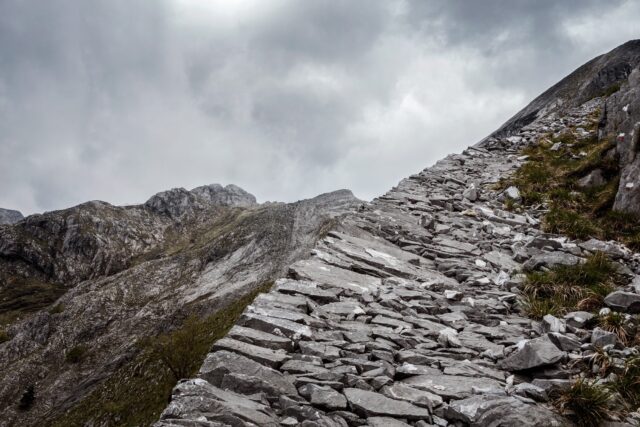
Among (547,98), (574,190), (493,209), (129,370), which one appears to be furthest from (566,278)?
(547,98)

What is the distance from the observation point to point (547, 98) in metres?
49.6

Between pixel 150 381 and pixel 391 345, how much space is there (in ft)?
93.0

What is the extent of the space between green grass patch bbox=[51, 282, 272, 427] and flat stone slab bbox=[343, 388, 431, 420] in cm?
1660

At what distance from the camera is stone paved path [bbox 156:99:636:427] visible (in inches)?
188

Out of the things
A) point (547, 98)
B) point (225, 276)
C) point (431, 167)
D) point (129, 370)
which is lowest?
point (129, 370)

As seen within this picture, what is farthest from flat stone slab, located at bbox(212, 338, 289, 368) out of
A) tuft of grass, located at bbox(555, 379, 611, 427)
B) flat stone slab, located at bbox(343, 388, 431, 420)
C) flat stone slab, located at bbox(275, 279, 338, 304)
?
tuft of grass, located at bbox(555, 379, 611, 427)

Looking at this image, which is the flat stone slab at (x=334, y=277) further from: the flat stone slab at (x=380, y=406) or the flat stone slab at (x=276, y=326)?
the flat stone slab at (x=380, y=406)

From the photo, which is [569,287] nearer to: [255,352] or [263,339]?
[263,339]

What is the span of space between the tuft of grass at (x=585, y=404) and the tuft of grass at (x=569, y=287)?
3.15m

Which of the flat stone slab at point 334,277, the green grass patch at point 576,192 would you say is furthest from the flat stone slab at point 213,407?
the green grass patch at point 576,192

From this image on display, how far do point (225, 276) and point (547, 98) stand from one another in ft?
167

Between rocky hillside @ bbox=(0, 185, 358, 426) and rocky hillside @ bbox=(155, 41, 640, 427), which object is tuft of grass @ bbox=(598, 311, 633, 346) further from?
rocky hillside @ bbox=(0, 185, 358, 426)

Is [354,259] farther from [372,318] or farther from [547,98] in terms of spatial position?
[547,98]

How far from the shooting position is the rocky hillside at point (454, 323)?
483 centimetres
